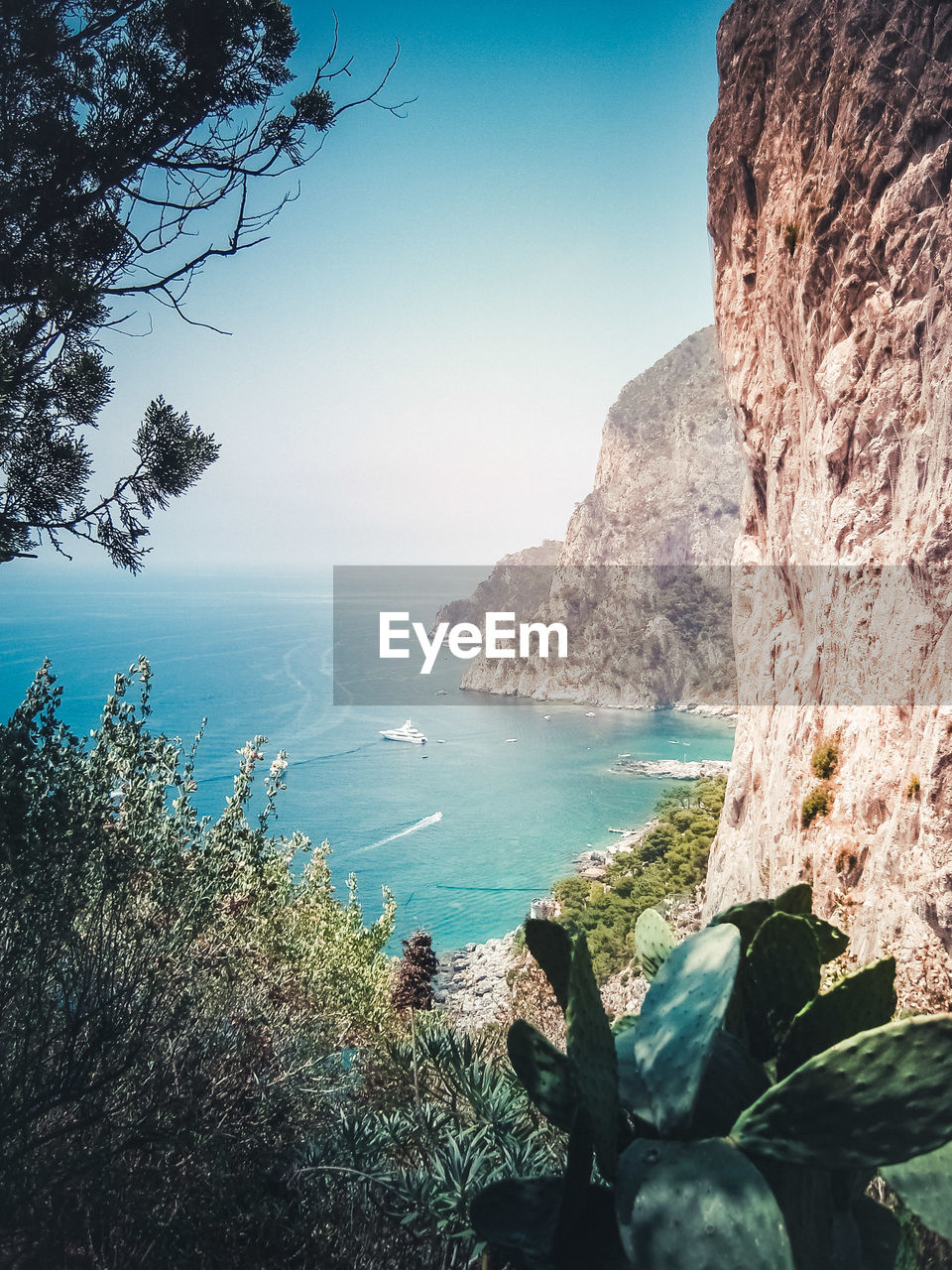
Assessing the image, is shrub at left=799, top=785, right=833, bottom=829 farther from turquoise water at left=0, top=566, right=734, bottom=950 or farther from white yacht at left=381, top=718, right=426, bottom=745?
white yacht at left=381, top=718, right=426, bottom=745

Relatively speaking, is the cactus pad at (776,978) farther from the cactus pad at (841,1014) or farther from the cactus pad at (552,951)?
the cactus pad at (552,951)

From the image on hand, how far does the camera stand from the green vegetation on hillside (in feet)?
78.0

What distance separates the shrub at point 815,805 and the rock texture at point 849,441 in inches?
3.7

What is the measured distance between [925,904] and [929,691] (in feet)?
8.16

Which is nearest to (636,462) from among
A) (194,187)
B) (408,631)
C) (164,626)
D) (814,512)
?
(408,631)

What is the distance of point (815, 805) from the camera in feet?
34.3

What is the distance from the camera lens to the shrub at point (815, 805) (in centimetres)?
1036

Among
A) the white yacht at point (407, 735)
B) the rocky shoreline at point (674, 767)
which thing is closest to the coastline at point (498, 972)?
the rocky shoreline at point (674, 767)

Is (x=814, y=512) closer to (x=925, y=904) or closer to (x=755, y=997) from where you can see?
(x=925, y=904)

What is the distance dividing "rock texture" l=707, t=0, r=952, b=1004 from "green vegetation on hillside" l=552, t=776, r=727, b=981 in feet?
36.0

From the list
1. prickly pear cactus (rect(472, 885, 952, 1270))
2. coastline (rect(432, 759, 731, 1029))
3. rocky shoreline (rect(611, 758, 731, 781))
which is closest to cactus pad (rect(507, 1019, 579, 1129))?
prickly pear cactus (rect(472, 885, 952, 1270))

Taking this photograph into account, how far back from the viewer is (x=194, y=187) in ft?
13.0

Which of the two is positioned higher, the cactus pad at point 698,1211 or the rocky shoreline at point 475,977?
the cactus pad at point 698,1211
